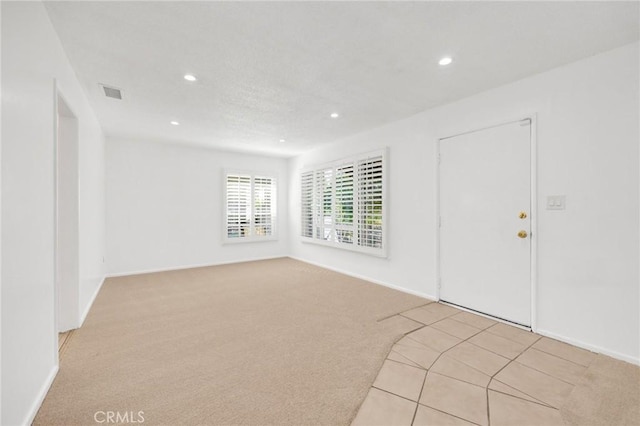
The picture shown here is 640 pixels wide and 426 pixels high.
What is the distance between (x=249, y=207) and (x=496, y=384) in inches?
207

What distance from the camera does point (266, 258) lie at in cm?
641

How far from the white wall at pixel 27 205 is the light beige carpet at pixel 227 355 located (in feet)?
1.08

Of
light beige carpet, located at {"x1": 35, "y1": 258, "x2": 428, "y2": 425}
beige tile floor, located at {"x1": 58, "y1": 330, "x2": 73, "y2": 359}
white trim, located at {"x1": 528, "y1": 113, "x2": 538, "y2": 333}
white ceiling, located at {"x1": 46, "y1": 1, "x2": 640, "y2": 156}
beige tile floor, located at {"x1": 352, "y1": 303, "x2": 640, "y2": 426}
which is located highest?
white ceiling, located at {"x1": 46, "y1": 1, "x2": 640, "y2": 156}

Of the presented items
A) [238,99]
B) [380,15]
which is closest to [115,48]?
[238,99]

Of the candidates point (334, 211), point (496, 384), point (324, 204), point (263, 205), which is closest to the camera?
point (496, 384)

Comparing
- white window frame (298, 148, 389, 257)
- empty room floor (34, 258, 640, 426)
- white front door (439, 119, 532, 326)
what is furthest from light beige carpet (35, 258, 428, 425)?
white window frame (298, 148, 389, 257)

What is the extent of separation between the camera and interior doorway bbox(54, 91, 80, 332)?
2631 millimetres

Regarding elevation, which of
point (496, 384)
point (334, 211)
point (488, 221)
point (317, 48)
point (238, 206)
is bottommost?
point (496, 384)

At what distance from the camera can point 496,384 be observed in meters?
1.89

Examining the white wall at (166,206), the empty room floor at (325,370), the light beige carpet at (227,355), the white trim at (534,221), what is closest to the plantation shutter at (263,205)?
the white wall at (166,206)

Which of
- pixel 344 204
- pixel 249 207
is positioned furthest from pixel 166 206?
pixel 344 204

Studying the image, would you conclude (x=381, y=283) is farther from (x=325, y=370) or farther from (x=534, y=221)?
Result: (x=325, y=370)

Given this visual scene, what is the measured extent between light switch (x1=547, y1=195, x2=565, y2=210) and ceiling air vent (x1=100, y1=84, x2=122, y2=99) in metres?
4.45

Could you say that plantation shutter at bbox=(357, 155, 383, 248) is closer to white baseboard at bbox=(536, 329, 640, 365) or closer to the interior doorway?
white baseboard at bbox=(536, 329, 640, 365)
